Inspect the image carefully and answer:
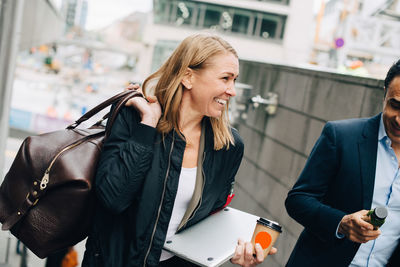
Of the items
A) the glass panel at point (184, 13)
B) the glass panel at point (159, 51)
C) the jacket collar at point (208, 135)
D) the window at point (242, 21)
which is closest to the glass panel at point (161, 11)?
the glass panel at point (184, 13)

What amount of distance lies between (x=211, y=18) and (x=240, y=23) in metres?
2.53

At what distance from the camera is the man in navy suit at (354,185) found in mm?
1901

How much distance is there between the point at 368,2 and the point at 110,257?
9611 millimetres

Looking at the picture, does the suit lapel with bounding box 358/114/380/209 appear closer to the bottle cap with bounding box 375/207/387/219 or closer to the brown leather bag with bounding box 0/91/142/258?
the bottle cap with bounding box 375/207/387/219

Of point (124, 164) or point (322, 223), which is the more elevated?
point (124, 164)

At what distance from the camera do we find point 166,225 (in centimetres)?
186

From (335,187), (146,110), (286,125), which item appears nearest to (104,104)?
(146,110)

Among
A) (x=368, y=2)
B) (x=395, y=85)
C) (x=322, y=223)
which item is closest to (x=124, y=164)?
(x=322, y=223)

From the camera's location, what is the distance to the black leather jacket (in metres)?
1.78

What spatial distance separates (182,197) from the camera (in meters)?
1.96

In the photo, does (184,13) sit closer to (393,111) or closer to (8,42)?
(8,42)

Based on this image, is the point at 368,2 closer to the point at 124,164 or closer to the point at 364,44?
the point at 364,44

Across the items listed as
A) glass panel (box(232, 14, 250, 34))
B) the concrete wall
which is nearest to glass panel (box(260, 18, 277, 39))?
glass panel (box(232, 14, 250, 34))

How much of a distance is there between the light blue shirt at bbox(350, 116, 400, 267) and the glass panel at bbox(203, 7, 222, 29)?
3486 cm
